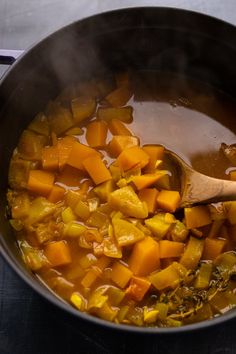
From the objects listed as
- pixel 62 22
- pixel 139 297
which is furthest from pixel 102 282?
pixel 62 22

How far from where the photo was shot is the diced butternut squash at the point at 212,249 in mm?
1926

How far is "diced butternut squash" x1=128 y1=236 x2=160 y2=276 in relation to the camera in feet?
6.07

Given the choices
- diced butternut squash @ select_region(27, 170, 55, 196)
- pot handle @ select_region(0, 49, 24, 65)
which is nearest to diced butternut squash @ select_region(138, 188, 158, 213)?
diced butternut squash @ select_region(27, 170, 55, 196)

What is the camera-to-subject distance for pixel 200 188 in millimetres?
1911

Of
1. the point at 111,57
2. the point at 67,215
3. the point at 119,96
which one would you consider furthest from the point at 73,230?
the point at 111,57

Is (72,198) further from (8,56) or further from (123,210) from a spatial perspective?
(8,56)

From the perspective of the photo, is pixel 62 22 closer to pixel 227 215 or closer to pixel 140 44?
pixel 140 44

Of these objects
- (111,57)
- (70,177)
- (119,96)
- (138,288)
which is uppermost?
(111,57)

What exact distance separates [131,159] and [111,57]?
0.43m

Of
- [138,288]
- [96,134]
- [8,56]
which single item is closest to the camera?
[138,288]

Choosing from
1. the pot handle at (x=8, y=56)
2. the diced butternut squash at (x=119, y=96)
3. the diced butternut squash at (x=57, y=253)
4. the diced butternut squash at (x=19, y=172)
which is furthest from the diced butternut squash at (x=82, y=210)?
the pot handle at (x=8, y=56)

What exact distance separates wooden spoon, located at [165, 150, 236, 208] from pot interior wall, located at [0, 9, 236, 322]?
419 mm

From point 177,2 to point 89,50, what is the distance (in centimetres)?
49

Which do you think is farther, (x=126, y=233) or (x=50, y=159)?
(x=50, y=159)
